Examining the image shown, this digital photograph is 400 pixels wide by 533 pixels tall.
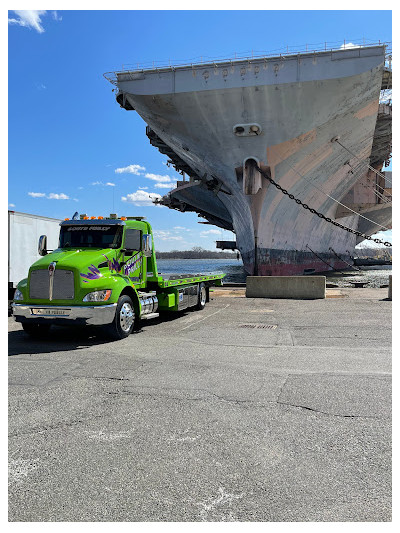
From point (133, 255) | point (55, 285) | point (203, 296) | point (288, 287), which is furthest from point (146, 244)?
point (288, 287)

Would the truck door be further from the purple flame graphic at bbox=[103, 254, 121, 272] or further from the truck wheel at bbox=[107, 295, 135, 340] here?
the truck wheel at bbox=[107, 295, 135, 340]

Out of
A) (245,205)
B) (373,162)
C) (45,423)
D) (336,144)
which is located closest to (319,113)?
(336,144)

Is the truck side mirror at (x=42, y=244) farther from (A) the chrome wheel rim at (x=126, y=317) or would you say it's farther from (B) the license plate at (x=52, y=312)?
(A) the chrome wheel rim at (x=126, y=317)

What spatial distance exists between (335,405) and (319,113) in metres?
21.1

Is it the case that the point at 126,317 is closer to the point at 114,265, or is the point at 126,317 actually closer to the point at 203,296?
the point at 114,265

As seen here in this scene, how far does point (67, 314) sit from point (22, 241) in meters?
6.25

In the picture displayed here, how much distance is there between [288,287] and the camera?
17109 mm

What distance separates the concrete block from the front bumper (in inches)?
389

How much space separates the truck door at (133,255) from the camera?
31.9 feet

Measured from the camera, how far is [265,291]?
57.2 ft

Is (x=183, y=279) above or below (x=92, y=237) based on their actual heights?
below

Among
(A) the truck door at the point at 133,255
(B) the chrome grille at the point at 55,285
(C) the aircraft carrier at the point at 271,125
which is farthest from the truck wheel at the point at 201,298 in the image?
(C) the aircraft carrier at the point at 271,125

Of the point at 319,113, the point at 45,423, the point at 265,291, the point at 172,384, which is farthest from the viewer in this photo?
the point at 319,113

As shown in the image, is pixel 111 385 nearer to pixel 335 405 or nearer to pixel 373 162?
pixel 335 405
